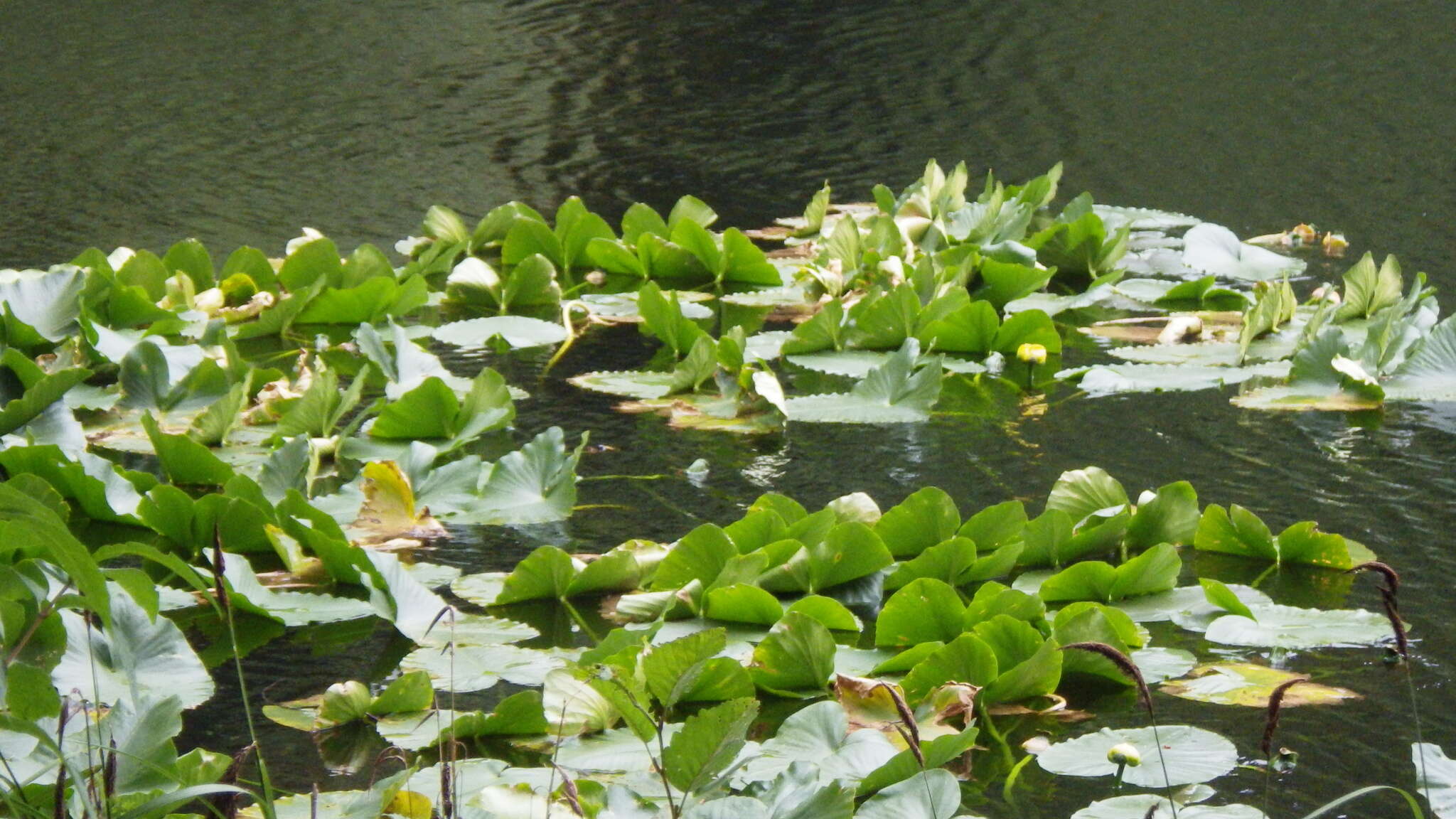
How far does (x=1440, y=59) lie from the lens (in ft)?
17.7

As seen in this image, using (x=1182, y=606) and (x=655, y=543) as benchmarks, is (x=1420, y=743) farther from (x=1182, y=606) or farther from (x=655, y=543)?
(x=655, y=543)

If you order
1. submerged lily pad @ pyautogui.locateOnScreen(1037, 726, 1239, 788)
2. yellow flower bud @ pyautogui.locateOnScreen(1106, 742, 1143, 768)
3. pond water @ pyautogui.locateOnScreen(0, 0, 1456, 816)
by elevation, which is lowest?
pond water @ pyautogui.locateOnScreen(0, 0, 1456, 816)

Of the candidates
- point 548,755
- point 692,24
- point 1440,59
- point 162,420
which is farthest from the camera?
point 692,24

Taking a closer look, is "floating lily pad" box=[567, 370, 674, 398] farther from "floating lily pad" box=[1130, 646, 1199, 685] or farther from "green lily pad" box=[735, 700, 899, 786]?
"green lily pad" box=[735, 700, 899, 786]

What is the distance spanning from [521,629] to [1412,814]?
0.83 metres

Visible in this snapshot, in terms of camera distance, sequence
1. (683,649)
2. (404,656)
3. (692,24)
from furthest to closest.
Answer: (692,24), (404,656), (683,649)

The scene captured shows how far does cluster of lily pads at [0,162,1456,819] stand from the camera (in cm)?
116

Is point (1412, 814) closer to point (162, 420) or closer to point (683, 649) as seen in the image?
point (683, 649)

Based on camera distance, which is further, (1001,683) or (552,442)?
(552,442)

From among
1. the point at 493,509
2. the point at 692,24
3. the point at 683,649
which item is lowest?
the point at 692,24

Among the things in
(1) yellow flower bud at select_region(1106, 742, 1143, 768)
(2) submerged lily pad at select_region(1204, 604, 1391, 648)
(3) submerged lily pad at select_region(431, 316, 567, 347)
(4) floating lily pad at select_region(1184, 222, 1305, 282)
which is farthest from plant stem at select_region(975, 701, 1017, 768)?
(4) floating lily pad at select_region(1184, 222, 1305, 282)

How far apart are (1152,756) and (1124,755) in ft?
0.28

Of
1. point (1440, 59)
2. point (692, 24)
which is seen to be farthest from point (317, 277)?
point (692, 24)

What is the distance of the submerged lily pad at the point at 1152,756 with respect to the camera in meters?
1.24
